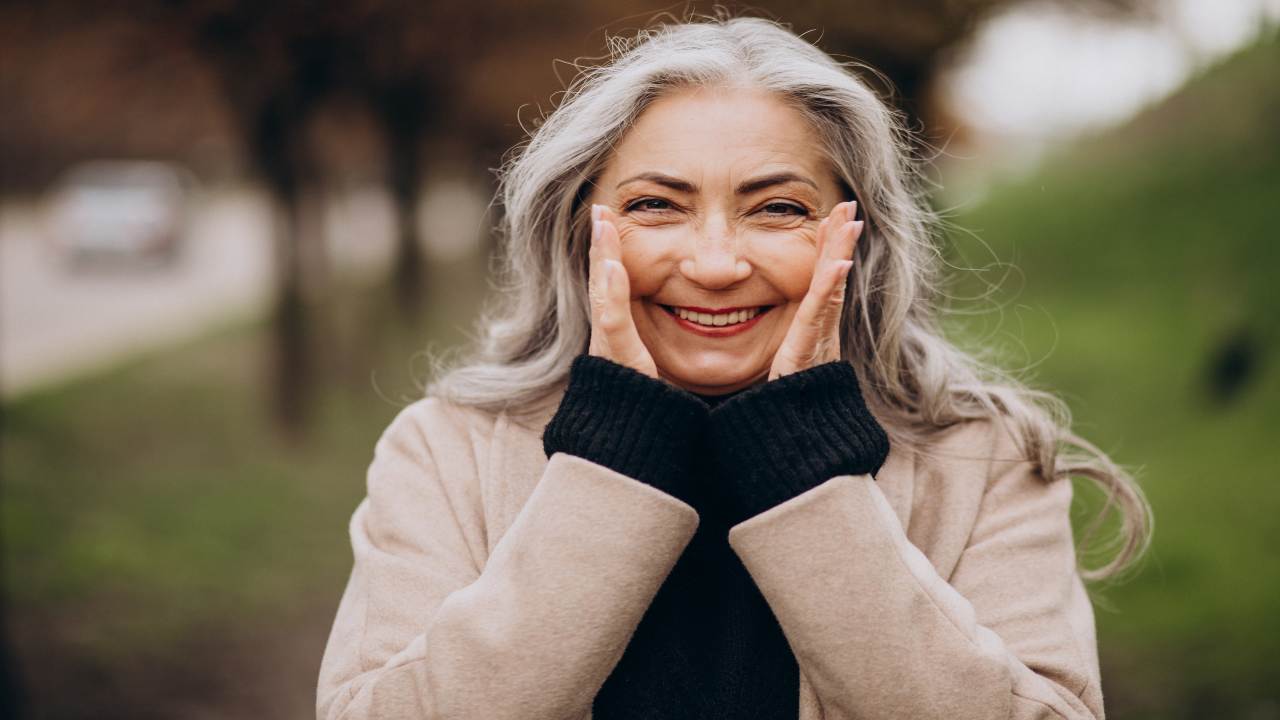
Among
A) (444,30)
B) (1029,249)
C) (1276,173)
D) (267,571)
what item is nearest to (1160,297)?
(1276,173)

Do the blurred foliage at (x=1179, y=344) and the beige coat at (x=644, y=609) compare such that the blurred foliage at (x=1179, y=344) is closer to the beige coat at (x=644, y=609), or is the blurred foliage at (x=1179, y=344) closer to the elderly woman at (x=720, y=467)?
the elderly woman at (x=720, y=467)

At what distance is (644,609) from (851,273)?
0.87 m

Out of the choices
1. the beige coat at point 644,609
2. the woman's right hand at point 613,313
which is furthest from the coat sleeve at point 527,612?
the woman's right hand at point 613,313

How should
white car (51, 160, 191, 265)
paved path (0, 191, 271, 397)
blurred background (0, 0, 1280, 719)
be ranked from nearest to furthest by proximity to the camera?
1. blurred background (0, 0, 1280, 719)
2. paved path (0, 191, 271, 397)
3. white car (51, 160, 191, 265)

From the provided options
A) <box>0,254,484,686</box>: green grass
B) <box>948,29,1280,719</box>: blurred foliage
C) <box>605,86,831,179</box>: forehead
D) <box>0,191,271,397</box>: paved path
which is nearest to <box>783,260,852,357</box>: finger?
<box>605,86,831,179</box>: forehead

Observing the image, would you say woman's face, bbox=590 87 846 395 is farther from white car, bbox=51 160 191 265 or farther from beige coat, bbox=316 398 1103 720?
white car, bbox=51 160 191 265

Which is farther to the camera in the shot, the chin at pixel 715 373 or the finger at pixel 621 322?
the chin at pixel 715 373

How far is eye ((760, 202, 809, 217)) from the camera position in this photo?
2.19 metres

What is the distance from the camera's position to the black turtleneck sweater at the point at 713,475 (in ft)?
6.51

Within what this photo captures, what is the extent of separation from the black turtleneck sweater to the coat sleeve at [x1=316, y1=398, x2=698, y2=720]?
83 mm

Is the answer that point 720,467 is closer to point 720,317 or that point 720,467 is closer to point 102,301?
point 720,317

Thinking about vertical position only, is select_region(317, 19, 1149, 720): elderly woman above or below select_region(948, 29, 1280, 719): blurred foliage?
above

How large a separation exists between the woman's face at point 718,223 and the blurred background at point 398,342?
0.31 m

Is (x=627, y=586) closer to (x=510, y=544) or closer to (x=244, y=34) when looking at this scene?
(x=510, y=544)
